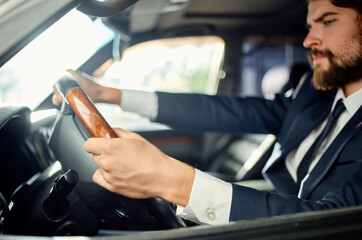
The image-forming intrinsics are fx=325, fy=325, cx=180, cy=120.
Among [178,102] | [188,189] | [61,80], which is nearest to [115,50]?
[178,102]

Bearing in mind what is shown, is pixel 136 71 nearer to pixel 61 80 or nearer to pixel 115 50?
pixel 115 50

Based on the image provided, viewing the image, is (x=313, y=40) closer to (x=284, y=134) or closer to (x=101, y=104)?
(x=284, y=134)

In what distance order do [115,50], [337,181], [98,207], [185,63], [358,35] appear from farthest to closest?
[185,63] < [115,50] < [358,35] < [337,181] < [98,207]

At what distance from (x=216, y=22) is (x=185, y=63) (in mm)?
450

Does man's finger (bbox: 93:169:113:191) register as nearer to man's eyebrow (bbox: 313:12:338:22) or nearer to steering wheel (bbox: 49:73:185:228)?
steering wheel (bbox: 49:73:185:228)

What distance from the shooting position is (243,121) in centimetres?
175

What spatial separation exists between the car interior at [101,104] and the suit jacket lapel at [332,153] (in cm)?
39

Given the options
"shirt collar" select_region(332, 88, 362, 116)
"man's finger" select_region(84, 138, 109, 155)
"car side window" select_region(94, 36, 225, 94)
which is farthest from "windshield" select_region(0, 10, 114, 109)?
"shirt collar" select_region(332, 88, 362, 116)

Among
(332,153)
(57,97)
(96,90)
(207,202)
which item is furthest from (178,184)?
(96,90)

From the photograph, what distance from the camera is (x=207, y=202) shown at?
0.81m

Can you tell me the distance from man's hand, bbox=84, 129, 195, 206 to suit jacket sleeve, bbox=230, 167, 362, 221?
14 cm

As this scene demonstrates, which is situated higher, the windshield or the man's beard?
the windshield

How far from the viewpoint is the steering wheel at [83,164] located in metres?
0.84

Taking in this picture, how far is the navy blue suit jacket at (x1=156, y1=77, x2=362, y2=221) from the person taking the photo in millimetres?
827
